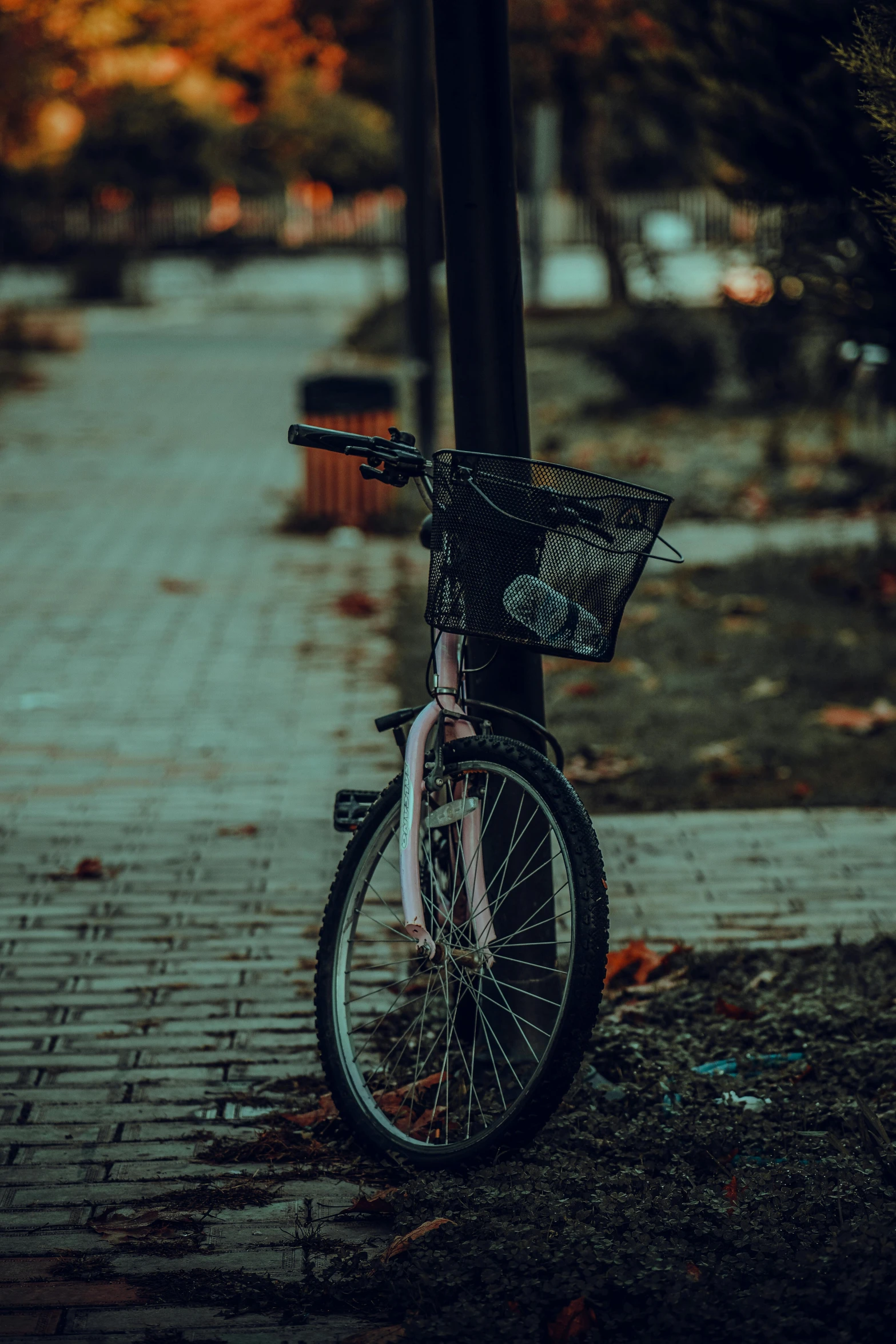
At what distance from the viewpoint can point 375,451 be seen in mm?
3393

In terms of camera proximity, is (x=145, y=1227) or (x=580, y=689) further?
(x=580, y=689)

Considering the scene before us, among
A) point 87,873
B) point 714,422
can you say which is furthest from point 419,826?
point 714,422

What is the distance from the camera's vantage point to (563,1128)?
134 inches

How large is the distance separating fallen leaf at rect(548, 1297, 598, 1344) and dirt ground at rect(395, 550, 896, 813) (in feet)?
9.98

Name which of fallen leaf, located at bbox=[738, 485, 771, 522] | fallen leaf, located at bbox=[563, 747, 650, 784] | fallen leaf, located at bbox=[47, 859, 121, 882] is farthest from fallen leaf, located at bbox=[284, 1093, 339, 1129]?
fallen leaf, located at bbox=[738, 485, 771, 522]

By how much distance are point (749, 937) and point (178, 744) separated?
9.04ft

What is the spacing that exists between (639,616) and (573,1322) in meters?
5.99

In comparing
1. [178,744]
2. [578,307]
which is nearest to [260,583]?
[178,744]

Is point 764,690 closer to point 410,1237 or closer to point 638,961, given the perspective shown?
point 638,961

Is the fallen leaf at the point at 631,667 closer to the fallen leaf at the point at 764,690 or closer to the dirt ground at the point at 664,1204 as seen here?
the fallen leaf at the point at 764,690

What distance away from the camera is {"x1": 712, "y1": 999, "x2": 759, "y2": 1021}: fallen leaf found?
4.00m

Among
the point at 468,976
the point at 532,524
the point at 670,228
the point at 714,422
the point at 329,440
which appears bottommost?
the point at 670,228

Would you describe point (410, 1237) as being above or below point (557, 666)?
above

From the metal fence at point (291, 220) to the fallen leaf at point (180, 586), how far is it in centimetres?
2648
